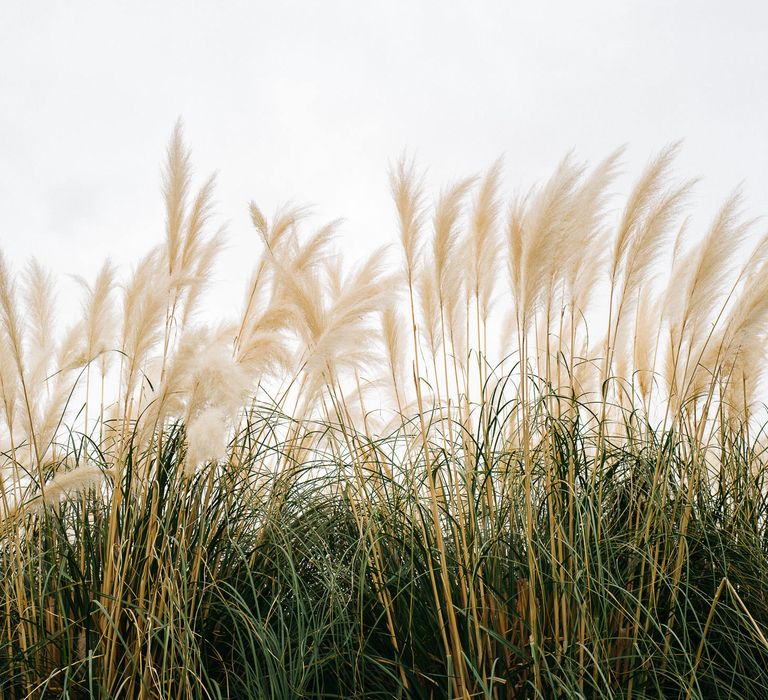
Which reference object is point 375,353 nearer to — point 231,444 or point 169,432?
point 231,444

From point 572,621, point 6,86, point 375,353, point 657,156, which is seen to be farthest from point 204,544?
point 6,86

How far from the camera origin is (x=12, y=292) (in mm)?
2359

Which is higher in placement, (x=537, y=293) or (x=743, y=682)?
(x=537, y=293)

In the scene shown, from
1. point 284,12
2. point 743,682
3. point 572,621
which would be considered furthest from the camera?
point 284,12

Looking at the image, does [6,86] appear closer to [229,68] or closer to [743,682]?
[229,68]

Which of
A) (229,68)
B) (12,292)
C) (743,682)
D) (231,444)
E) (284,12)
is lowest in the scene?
(743,682)

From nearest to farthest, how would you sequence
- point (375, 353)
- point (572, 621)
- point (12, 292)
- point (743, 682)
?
point (572, 621) → point (743, 682) → point (12, 292) → point (375, 353)

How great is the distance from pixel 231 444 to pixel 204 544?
0.44 meters

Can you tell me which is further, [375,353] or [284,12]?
[284,12]

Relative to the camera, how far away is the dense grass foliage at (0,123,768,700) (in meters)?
2.06

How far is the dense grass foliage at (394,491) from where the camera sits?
2061 mm

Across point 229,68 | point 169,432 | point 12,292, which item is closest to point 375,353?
point 169,432

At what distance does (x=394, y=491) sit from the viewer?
2547 millimetres

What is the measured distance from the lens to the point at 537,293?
7.82ft
